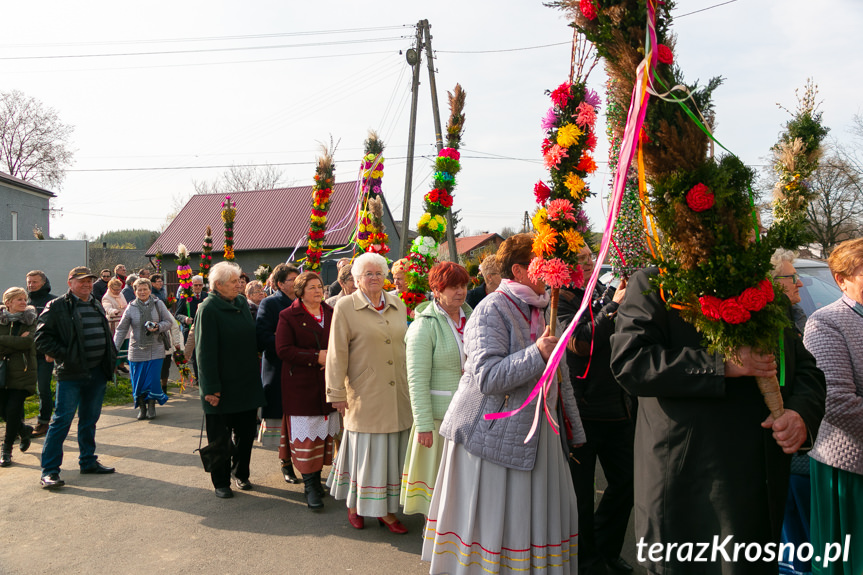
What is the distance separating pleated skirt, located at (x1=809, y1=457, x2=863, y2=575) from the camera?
9.52ft

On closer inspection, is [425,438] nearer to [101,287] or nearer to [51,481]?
[51,481]

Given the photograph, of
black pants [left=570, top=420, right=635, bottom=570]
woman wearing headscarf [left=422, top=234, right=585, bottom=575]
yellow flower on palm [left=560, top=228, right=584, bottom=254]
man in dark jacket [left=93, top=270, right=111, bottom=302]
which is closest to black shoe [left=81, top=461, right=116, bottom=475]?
woman wearing headscarf [left=422, top=234, right=585, bottom=575]

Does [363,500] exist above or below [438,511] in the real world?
below

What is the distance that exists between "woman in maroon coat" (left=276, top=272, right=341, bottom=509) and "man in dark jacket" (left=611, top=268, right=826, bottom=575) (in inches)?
129

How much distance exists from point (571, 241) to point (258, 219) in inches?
1315

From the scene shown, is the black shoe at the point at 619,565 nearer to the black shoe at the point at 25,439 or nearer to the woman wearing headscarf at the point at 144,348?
the black shoe at the point at 25,439

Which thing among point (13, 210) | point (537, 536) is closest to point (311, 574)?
point (537, 536)

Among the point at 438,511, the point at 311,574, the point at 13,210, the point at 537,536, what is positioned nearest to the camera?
the point at 537,536

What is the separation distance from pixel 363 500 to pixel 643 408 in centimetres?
257

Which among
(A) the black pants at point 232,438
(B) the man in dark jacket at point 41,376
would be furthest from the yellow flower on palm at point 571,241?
(B) the man in dark jacket at point 41,376

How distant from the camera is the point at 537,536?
127 inches

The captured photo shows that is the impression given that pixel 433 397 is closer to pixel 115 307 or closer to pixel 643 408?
pixel 643 408

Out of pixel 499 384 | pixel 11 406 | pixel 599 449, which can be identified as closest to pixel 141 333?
pixel 11 406

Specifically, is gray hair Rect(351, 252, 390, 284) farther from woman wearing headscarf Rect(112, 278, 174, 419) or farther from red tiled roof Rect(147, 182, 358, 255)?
red tiled roof Rect(147, 182, 358, 255)
